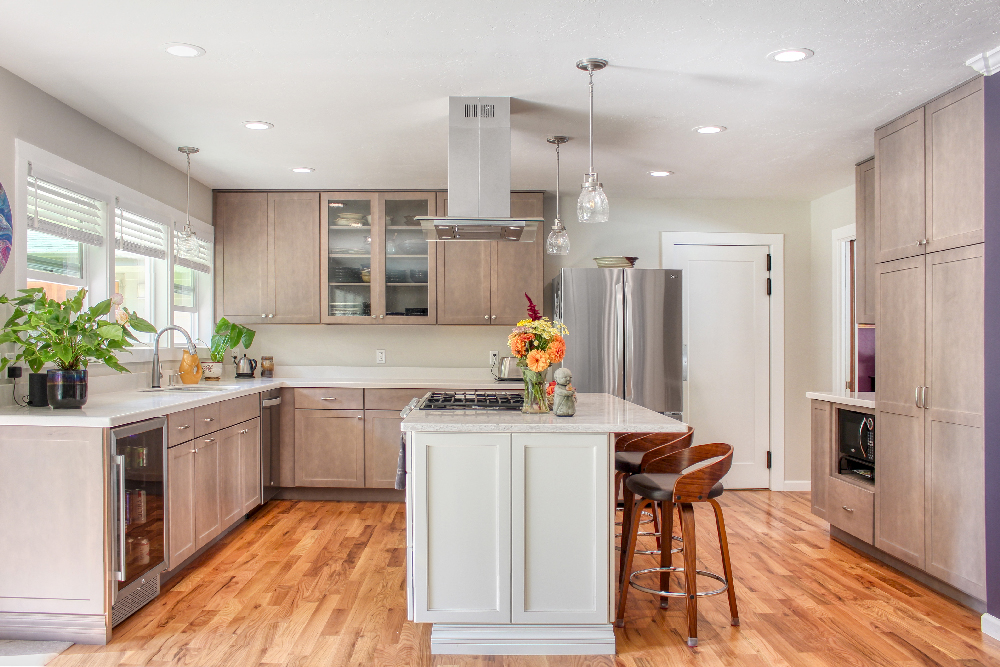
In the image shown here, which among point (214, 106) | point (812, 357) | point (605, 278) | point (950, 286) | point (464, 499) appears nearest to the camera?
point (464, 499)

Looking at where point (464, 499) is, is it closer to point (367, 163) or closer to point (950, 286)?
point (950, 286)

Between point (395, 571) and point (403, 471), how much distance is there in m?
0.96

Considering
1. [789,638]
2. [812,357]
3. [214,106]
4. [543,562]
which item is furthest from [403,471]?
[812,357]

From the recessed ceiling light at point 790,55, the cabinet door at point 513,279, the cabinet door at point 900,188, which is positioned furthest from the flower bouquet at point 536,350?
the cabinet door at point 513,279

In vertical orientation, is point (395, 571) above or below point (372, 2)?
below

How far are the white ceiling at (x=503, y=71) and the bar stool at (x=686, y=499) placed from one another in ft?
5.23

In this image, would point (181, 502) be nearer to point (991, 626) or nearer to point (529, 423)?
point (529, 423)

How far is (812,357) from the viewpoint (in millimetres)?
5629

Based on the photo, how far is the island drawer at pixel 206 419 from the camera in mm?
3549

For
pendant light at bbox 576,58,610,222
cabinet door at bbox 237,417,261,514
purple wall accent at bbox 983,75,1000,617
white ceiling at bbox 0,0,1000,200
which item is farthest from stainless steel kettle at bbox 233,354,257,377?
purple wall accent at bbox 983,75,1000,617

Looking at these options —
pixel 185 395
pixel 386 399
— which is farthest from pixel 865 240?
pixel 185 395

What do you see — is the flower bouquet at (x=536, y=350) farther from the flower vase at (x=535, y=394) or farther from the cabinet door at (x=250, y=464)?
the cabinet door at (x=250, y=464)

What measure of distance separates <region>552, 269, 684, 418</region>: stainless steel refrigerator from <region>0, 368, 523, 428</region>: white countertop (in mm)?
579

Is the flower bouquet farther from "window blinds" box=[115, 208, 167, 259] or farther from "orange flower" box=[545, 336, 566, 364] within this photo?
"window blinds" box=[115, 208, 167, 259]
